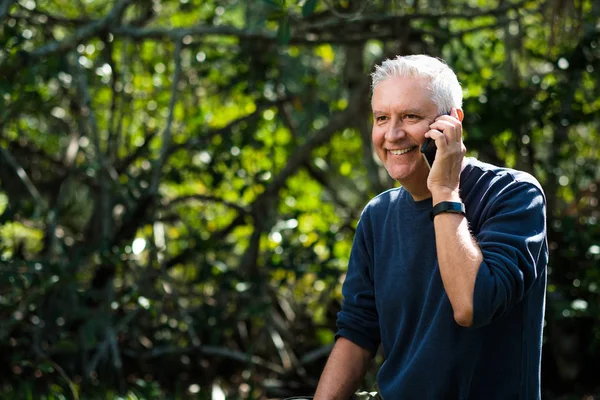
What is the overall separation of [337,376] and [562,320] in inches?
104

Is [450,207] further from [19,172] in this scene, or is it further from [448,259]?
[19,172]

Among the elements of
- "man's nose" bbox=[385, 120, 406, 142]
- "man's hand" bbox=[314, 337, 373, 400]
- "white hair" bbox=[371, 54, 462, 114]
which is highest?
"white hair" bbox=[371, 54, 462, 114]

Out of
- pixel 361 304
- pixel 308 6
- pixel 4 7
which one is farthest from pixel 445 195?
pixel 4 7

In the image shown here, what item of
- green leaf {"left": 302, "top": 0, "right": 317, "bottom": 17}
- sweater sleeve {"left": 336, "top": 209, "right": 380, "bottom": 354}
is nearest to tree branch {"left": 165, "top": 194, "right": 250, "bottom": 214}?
green leaf {"left": 302, "top": 0, "right": 317, "bottom": 17}

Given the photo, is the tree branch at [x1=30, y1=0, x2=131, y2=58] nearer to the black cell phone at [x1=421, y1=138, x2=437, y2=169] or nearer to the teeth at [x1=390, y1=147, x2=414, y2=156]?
the teeth at [x1=390, y1=147, x2=414, y2=156]

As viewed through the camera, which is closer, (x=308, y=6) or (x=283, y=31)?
(x=308, y=6)

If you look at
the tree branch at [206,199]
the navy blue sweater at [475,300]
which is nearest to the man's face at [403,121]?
the navy blue sweater at [475,300]

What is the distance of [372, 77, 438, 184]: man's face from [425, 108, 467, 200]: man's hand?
90 mm

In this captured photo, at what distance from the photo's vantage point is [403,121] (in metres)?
2.28

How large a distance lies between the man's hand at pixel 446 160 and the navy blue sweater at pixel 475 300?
0.36ft

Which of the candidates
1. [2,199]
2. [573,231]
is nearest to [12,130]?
[2,199]

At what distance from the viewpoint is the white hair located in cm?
225

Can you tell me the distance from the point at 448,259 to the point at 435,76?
52 cm

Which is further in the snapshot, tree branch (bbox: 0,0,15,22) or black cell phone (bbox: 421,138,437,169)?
tree branch (bbox: 0,0,15,22)
